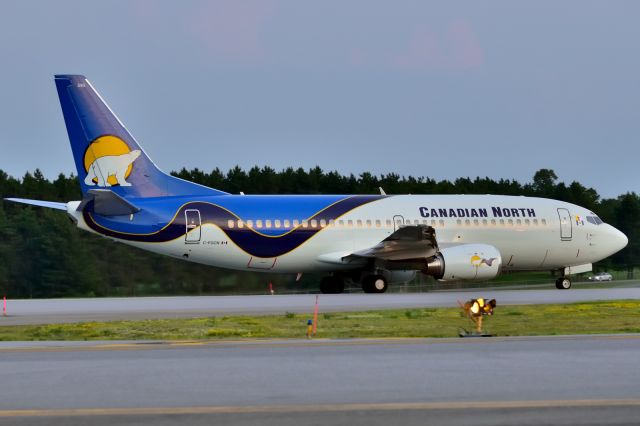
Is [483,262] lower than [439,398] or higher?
higher

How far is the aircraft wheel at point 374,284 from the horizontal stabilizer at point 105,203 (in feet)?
32.2

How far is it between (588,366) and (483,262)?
28292 millimetres

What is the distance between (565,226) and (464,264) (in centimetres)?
697

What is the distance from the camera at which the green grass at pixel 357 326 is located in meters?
22.9

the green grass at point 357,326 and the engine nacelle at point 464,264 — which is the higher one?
the engine nacelle at point 464,264

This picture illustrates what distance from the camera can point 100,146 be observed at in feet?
134

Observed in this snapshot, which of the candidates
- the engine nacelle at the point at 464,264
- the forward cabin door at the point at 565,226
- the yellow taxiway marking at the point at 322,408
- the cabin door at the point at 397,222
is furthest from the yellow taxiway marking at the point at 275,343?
the forward cabin door at the point at 565,226

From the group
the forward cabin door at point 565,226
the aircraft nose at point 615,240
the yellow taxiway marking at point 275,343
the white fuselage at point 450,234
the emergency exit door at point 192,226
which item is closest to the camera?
the yellow taxiway marking at point 275,343

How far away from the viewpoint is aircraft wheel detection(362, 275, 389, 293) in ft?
144

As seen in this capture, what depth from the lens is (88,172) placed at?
1610 inches

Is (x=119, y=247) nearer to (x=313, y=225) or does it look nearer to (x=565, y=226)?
(x=313, y=225)

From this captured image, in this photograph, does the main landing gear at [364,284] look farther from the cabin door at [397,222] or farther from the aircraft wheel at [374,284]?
the cabin door at [397,222]

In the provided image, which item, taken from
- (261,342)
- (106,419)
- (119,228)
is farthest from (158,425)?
(119,228)

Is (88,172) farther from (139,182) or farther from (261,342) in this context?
(261,342)
